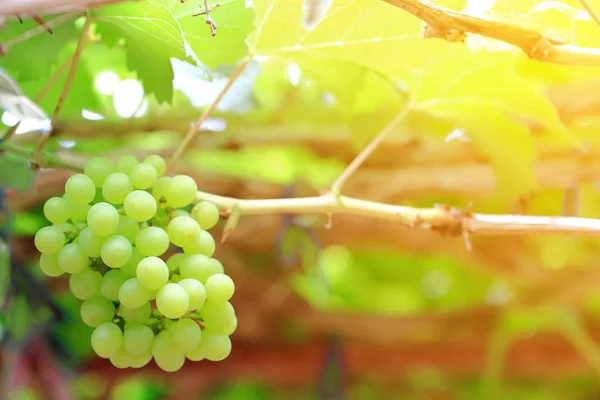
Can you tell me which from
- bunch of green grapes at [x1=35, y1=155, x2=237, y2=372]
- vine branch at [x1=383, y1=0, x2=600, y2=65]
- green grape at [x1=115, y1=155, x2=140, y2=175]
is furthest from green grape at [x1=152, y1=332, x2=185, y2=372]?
vine branch at [x1=383, y1=0, x2=600, y2=65]

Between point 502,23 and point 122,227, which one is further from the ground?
point 502,23

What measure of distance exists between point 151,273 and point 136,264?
0.12 feet

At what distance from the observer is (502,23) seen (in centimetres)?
43

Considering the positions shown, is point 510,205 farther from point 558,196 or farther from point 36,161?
point 36,161

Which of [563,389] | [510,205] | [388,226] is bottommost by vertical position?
[563,389]

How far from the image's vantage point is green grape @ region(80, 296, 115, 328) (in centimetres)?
41

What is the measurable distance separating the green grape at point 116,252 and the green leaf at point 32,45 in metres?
0.23

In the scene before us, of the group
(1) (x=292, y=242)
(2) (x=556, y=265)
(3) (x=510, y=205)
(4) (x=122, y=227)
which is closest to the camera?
(4) (x=122, y=227)

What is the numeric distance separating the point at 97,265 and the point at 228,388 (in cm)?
100

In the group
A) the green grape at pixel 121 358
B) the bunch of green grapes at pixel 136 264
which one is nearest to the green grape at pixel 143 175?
the bunch of green grapes at pixel 136 264

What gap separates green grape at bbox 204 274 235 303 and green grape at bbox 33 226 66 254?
9 centimetres

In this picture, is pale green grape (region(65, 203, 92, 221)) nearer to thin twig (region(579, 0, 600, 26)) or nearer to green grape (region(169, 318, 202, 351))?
green grape (region(169, 318, 202, 351))

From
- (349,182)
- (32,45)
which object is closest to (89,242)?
(32,45)

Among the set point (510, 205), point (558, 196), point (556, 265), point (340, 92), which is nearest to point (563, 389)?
point (556, 265)
